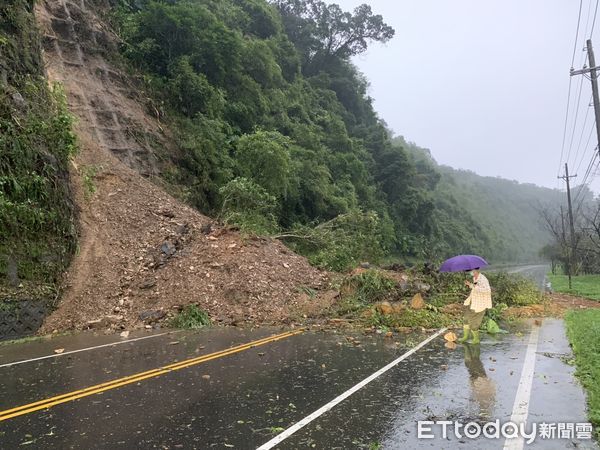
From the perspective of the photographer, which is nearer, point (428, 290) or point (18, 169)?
point (18, 169)

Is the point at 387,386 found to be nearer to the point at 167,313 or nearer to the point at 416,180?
the point at 167,313

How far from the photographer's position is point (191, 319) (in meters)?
12.8

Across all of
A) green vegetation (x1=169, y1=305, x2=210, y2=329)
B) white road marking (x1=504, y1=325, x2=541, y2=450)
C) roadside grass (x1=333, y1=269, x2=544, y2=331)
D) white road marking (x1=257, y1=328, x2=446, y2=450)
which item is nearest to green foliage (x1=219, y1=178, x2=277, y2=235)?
roadside grass (x1=333, y1=269, x2=544, y2=331)

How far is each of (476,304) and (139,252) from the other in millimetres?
10620

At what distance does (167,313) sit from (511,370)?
888 cm

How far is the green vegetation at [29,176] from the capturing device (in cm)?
1290

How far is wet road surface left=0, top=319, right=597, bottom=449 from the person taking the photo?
5.03 meters

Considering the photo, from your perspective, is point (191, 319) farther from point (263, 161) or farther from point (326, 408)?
point (263, 161)

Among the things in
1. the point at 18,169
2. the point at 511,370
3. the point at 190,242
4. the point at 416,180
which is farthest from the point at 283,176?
the point at 416,180

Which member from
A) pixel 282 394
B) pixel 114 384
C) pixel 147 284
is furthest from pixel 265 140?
pixel 282 394

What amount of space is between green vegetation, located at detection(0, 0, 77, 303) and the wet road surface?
3731mm

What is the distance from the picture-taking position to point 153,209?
59.2 feet

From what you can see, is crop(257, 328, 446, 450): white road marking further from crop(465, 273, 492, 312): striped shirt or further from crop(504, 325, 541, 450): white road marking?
crop(504, 325, 541, 450): white road marking

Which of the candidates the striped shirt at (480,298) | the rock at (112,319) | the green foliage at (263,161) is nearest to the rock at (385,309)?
the striped shirt at (480,298)
